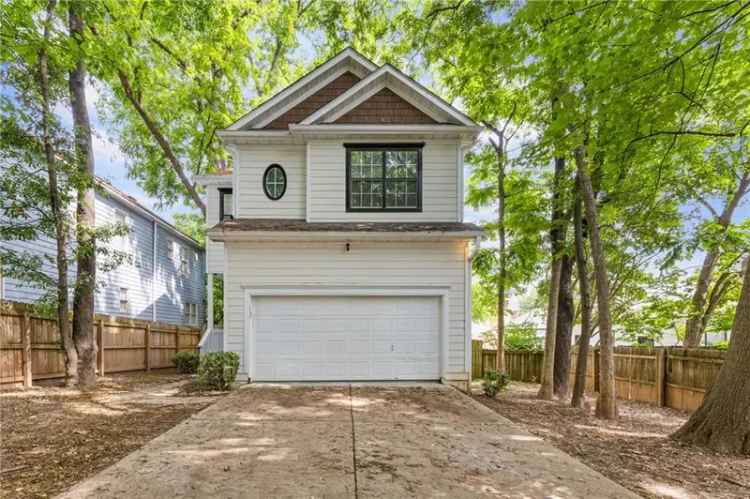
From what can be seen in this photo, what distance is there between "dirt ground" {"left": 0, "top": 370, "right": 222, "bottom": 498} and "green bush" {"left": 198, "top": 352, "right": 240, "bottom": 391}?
1.40ft

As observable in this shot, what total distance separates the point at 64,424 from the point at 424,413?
5.74 m

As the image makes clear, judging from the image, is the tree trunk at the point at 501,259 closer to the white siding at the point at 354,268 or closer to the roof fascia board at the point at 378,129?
the white siding at the point at 354,268

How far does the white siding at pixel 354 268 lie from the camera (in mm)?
9250

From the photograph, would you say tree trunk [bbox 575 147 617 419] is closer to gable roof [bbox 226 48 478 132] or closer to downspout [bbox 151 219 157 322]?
gable roof [bbox 226 48 478 132]

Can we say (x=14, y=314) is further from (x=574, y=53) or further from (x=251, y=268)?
(x=574, y=53)

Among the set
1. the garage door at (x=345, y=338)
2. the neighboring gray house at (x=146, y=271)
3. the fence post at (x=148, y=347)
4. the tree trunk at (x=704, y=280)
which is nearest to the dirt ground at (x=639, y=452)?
the garage door at (x=345, y=338)

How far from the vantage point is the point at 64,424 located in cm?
596

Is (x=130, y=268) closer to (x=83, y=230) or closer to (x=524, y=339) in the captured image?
(x=83, y=230)

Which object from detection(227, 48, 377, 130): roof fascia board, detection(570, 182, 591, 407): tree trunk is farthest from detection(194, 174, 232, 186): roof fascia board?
detection(570, 182, 591, 407): tree trunk

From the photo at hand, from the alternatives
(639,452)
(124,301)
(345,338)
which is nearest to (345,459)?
(639,452)

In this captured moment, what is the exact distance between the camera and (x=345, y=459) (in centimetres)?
445

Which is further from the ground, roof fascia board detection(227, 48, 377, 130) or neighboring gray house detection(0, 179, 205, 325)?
roof fascia board detection(227, 48, 377, 130)

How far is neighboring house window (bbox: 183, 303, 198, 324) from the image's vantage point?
2181cm

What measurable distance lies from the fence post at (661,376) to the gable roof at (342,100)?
751 centimetres
